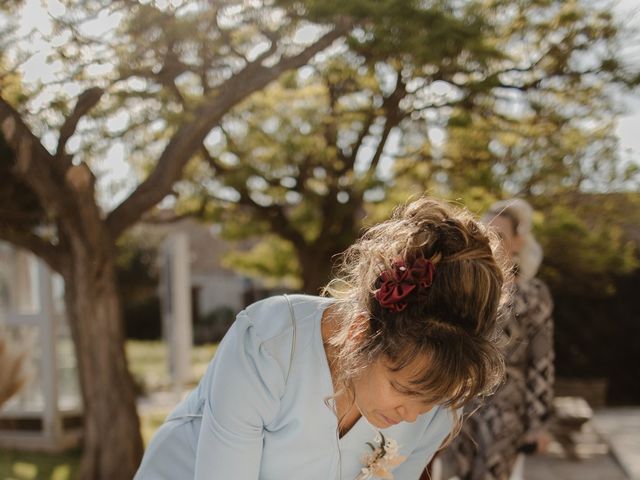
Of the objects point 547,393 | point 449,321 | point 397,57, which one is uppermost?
point 397,57

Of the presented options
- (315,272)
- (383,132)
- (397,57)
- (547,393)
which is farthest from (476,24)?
(315,272)

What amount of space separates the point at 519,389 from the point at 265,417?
7.30ft

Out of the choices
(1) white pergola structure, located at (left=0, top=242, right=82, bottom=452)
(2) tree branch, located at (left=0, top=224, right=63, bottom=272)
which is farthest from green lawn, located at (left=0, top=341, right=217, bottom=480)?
(2) tree branch, located at (left=0, top=224, right=63, bottom=272)

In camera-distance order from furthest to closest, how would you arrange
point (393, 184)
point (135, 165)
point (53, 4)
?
1. point (393, 184)
2. point (135, 165)
3. point (53, 4)

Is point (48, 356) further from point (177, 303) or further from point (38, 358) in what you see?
point (177, 303)

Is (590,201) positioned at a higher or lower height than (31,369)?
higher

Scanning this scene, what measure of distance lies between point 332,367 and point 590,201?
5.88 metres

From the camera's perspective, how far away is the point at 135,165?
666 cm

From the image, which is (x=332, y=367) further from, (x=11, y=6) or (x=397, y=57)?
(x=397, y=57)

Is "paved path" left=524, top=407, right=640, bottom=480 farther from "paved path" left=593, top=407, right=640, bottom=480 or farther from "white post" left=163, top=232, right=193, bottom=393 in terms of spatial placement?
"white post" left=163, top=232, right=193, bottom=393

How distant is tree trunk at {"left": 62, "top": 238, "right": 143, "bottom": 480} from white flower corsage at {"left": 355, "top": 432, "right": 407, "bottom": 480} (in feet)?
12.8

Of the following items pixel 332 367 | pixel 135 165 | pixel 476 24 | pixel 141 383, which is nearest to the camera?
pixel 332 367


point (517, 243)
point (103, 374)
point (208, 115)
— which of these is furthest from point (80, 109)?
point (517, 243)

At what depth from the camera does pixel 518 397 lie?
3809mm
